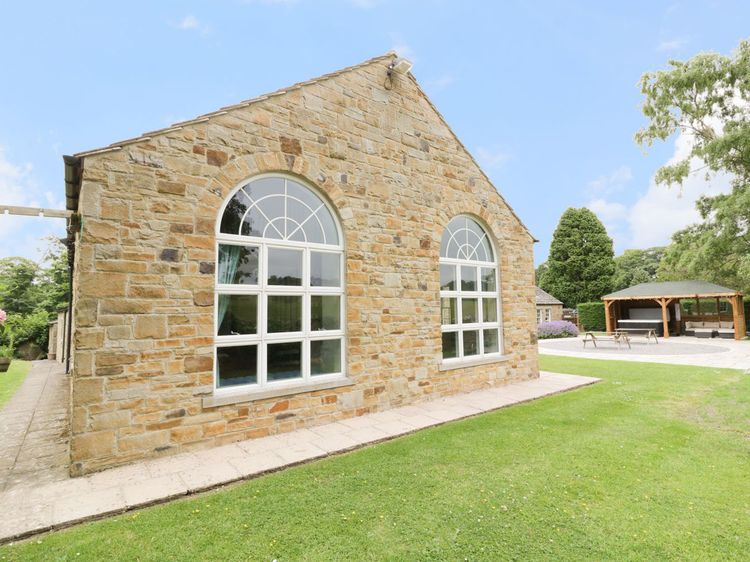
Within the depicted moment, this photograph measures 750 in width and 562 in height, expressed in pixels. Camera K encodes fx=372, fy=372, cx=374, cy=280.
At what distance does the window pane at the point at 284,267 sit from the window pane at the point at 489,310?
4.76 m

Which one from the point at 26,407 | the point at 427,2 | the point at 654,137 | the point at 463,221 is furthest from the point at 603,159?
the point at 26,407

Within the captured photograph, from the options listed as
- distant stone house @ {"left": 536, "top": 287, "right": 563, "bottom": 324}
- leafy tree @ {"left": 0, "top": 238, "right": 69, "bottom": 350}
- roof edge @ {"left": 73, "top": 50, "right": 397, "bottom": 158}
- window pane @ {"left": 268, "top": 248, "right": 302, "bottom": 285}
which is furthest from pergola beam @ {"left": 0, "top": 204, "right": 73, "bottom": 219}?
distant stone house @ {"left": 536, "top": 287, "right": 563, "bottom": 324}

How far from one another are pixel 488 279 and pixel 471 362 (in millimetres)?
2065

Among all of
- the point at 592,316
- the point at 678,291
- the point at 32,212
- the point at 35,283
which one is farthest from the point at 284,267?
A: the point at 35,283

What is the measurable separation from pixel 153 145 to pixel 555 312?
104ft

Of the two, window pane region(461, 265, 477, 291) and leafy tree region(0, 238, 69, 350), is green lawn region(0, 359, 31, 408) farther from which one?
leafy tree region(0, 238, 69, 350)

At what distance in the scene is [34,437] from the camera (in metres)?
5.41

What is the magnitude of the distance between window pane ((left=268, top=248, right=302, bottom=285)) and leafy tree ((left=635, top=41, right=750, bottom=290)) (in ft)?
71.7

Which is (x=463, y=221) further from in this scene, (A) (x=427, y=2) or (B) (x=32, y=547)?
(B) (x=32, y=547)

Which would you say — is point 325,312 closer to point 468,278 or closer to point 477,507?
point 477,507

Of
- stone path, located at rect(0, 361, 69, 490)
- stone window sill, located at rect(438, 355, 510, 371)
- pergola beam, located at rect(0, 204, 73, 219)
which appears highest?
pergola beam, located at rect(0, 204, 73, 219)

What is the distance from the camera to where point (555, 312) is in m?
30.7

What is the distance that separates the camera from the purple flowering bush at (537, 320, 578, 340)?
2580cm

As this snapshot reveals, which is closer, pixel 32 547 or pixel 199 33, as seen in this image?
pixel 32 547
